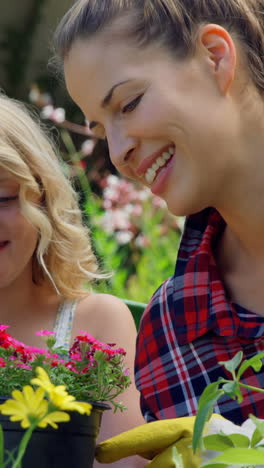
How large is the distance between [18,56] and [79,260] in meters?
3.45

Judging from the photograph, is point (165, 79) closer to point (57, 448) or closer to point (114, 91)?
point (114, 91)

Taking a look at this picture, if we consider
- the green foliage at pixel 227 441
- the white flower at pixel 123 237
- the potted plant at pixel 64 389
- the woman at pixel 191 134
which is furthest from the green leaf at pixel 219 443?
the white flower at pixel 123 237

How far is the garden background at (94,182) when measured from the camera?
329 centimetres

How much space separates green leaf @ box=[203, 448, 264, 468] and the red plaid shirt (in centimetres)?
74

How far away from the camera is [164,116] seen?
1.14 metres

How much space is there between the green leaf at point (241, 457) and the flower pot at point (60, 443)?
0.22 metres

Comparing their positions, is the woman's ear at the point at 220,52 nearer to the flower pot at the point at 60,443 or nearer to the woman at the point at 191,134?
the woman at the point at 191,134

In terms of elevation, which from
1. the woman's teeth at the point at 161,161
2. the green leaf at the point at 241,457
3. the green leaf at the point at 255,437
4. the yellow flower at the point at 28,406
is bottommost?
the green leaf at the point at 255,437

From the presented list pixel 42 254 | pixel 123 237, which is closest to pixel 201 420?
pixel 42 254

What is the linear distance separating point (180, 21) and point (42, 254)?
0.88 m

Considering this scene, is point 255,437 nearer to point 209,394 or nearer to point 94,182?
point 209,394

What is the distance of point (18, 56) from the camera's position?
5164 mm

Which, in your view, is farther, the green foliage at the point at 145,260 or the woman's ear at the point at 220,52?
the green foliage at the point at 145,260

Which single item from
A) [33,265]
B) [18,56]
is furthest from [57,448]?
[18,56]
